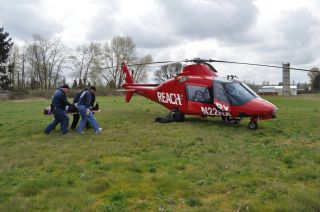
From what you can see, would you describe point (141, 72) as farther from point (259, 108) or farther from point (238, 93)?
point (259, 108)

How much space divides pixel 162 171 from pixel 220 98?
7697mm

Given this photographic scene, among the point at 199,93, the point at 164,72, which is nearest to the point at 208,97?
the point at 199,93

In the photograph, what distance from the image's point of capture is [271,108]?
14.0m

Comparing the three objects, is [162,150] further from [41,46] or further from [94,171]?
[41,46]

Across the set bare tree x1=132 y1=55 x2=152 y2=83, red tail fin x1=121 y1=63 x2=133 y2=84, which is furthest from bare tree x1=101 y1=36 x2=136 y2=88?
red tail fin x1=121 y1=63 x2=133 y2=84

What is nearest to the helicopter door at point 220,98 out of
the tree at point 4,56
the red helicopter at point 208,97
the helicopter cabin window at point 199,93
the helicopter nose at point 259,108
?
the red helicopter at point 208,97

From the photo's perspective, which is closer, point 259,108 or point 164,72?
point 259,108

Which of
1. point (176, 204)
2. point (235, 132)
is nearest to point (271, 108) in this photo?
point (235, 132)

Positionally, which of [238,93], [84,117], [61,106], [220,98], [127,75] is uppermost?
[127,75]

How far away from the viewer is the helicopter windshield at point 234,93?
48.4 feet

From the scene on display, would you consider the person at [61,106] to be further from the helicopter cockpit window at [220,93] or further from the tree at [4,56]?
the tree at [4,56]

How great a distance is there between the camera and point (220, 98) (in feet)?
50.4

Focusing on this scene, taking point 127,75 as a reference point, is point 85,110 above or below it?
below

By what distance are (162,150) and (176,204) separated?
13.9 feet
